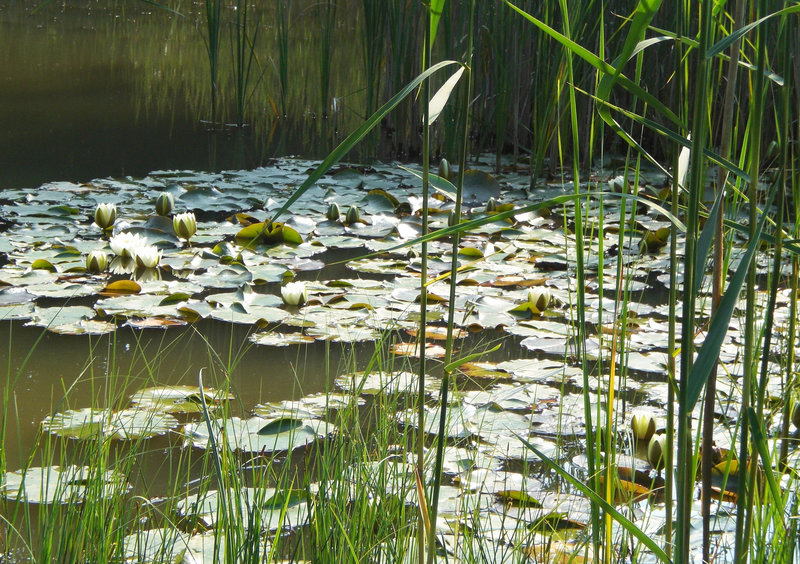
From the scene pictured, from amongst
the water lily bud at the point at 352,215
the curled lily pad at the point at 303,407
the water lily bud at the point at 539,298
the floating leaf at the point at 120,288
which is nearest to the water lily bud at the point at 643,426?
the curled lily pad at the point at 303,407

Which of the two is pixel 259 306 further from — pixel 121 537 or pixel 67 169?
pixel 67 169

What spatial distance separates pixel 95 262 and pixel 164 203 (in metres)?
Answer: 0.61

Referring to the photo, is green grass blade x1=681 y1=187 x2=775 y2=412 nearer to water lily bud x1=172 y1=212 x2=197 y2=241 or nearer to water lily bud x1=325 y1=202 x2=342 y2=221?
water lily bud x1=172 y1=212 x2=197 y2=241

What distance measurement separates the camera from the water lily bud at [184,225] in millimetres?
2861

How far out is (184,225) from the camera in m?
2.87

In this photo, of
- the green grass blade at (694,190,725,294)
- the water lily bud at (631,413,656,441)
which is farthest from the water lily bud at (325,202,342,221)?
the green grass blade at (694,190,725,294)

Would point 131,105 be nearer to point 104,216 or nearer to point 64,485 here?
point 104,216

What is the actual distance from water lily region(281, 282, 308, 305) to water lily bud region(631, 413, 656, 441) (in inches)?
40.0

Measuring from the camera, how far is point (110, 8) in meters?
10.6

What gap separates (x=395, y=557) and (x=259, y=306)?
54.5 inches

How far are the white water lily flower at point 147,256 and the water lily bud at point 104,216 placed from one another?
42cm

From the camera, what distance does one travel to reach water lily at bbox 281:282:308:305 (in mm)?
2309

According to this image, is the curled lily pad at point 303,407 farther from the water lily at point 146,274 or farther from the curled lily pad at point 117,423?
the water lily at point 146,274

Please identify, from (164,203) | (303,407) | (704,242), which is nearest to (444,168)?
(164,203)
